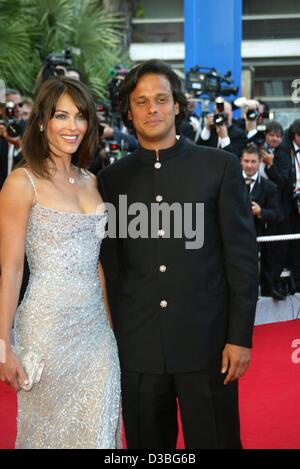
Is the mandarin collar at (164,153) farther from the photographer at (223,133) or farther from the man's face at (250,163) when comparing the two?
the photographer at (223,133)

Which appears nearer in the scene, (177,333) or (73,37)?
(177,333)

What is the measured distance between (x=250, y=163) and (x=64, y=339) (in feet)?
12.3

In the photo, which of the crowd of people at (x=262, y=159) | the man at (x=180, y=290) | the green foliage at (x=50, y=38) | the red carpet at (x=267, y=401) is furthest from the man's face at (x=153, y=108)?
the green foliage at (x=50, y=38)

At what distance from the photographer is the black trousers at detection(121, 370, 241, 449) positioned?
8.70 ft

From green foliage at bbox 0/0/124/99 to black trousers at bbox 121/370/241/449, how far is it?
35.1ft

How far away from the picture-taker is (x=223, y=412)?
267 centimetres

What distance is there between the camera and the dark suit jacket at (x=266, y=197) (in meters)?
6.32

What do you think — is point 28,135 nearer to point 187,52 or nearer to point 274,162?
point 274,162

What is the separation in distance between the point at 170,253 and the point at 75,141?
47 cm

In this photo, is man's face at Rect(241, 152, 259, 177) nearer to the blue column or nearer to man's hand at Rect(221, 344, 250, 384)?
the blue column

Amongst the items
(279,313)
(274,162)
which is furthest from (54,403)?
(274,162)

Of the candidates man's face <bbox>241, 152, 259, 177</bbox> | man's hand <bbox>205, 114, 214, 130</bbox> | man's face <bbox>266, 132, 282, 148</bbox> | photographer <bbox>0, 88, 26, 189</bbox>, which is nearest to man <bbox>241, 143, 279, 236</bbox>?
man's face <bbox>241, 152, 259, 177</bbox>

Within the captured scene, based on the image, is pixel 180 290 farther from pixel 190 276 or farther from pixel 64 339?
pixel 64 339
